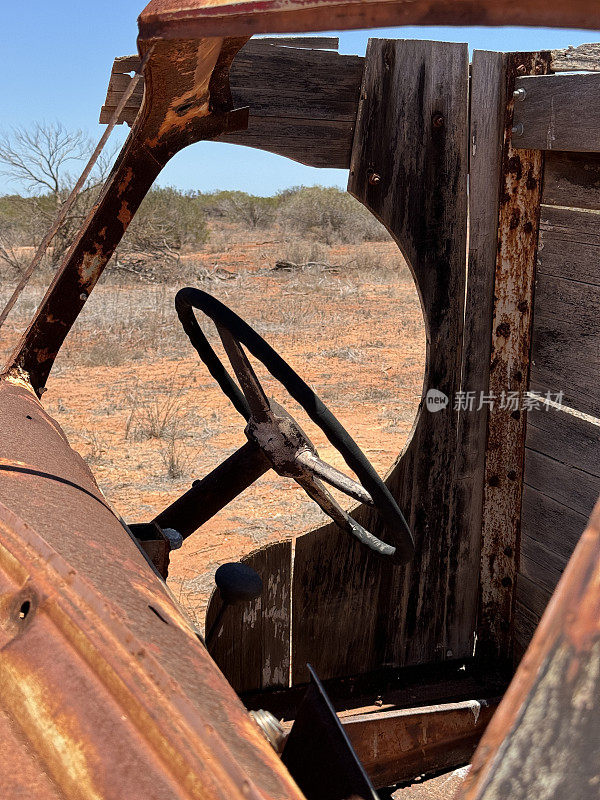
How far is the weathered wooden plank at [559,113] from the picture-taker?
2.29 m

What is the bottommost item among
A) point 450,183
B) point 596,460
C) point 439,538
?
point 439,538

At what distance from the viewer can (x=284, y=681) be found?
2.90 m

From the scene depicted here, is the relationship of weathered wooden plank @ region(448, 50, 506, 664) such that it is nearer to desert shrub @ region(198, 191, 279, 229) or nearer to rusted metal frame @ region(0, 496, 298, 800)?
rusted metal frame @ region(0, 496, 298, 800)

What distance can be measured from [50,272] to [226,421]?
931 cm

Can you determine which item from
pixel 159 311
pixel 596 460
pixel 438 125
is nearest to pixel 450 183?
pixel 438 125

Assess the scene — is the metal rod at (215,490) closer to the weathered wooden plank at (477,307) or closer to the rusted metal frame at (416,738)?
the rusted metal frame at (416,738)

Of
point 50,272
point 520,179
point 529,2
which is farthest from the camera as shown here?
point 50,272

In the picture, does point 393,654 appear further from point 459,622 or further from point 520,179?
point 520,179

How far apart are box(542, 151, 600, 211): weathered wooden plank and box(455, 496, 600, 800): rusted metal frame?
225 cm

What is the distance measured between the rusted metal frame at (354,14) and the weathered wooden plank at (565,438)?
1.98 metres

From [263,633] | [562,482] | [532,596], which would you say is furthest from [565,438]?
[263,633]

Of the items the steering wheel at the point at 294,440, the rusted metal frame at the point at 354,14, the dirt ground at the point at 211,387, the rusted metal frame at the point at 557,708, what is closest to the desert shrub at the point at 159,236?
the dirt ground at the point at 211,387

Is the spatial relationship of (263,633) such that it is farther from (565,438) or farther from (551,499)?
(565,438)

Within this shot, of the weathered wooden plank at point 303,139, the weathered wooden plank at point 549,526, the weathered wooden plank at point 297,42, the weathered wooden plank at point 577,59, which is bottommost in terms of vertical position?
the weathered wooden plank at point 549,526
